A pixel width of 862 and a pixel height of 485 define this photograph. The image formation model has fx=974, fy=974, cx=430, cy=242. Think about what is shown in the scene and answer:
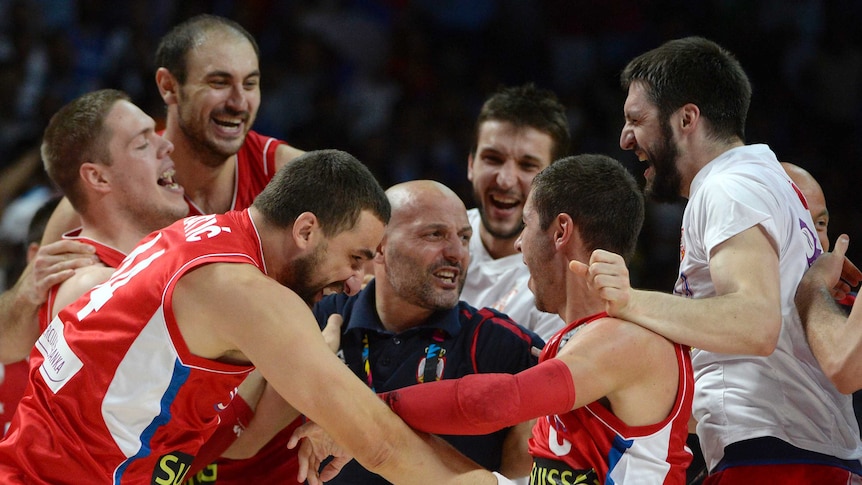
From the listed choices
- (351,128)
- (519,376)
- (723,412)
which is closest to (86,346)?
(519,376)

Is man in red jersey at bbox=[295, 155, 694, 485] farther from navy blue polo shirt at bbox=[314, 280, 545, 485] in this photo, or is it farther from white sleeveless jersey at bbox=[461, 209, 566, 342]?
white sleeveless jersey at bbox=[461, 209, 566, 342]

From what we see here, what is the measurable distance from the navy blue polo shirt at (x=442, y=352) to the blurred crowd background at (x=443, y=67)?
15.8ft

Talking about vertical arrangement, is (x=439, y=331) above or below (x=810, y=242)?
below

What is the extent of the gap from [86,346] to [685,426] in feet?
6.97

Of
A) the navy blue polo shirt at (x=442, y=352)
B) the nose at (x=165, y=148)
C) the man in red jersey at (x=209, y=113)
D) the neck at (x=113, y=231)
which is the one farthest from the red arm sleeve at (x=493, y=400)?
the man in red jersey at (x=209, y=113)

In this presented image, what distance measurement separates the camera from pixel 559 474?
3443 millimetres

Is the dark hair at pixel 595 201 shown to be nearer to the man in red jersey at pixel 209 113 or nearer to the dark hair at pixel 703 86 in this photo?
the dark hair at pixel 703 86

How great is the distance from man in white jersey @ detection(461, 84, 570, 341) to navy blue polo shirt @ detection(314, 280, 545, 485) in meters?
1.01

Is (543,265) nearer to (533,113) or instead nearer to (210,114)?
(533,113)

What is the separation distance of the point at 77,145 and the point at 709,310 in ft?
10.2

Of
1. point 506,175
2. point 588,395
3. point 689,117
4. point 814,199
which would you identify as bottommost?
point 588,395

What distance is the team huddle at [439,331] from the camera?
3.33m

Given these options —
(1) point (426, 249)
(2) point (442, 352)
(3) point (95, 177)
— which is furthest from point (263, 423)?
(3) point (95, 177)

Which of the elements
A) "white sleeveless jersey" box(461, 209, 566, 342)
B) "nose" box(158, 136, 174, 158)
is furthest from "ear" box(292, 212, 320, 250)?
"white sleeveless jersey" box(461, 209, 566, 342)
